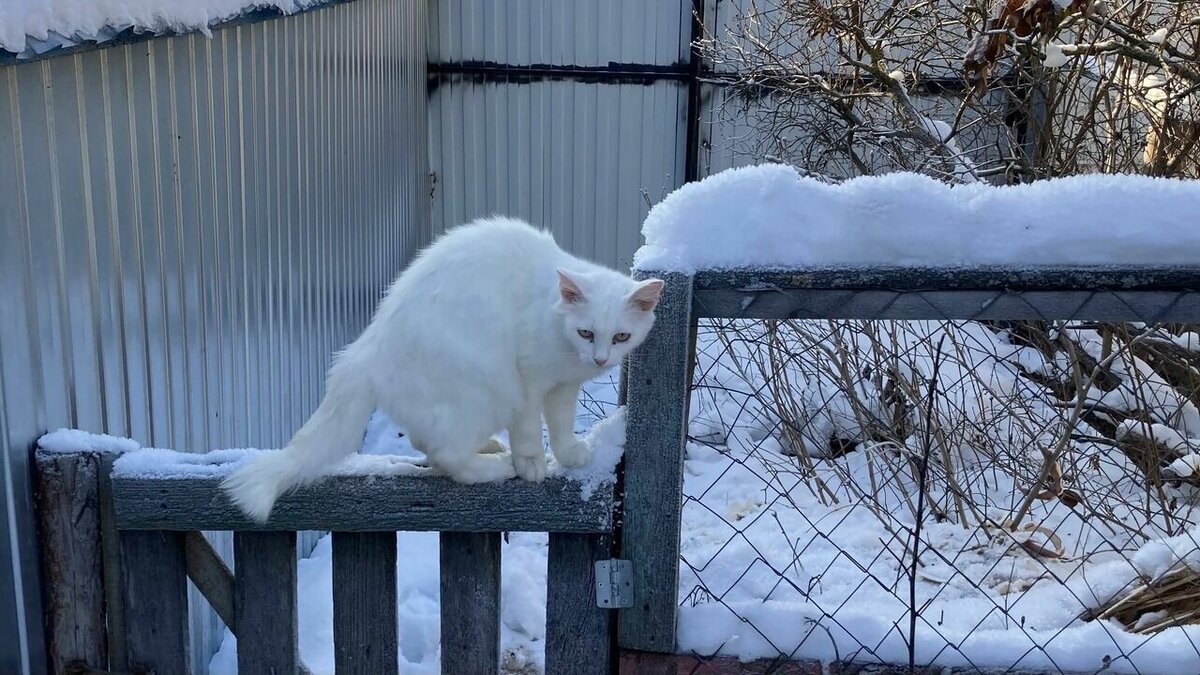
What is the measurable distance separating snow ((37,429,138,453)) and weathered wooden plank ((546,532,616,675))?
37.3 inches

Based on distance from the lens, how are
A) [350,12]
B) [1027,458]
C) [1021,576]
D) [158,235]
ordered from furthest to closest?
[350,12]
[1027,458]
[1021,576]
[158,235]

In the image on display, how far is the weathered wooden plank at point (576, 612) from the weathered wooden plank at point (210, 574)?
712mm

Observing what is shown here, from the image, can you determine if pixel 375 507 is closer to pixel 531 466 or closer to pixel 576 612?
pixel 531 466

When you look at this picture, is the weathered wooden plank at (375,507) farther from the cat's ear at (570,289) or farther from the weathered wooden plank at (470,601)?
the cat's ear at (570,289)

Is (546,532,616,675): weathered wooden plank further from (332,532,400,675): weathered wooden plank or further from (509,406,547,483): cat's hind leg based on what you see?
(332,532,400,675): weathered wooden plank

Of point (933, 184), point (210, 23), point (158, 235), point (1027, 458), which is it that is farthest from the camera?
point (1027, 458)

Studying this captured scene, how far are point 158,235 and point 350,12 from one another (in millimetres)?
3050

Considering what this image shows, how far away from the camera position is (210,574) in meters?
2.19

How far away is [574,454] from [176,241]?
1.62 metres

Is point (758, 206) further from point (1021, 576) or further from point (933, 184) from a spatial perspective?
point (1021, 576)

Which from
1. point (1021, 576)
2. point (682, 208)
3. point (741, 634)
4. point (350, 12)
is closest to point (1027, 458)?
point (1021, 576)

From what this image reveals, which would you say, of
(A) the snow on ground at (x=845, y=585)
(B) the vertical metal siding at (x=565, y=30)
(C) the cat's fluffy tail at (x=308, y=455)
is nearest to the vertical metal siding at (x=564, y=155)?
(B) the vertical metal siding at (x=565, y=30)

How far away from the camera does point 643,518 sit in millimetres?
2049

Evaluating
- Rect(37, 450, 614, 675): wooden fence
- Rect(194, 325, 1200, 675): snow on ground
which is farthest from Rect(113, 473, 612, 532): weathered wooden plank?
Rect(194, 325, 1200, 675): snow on ground
